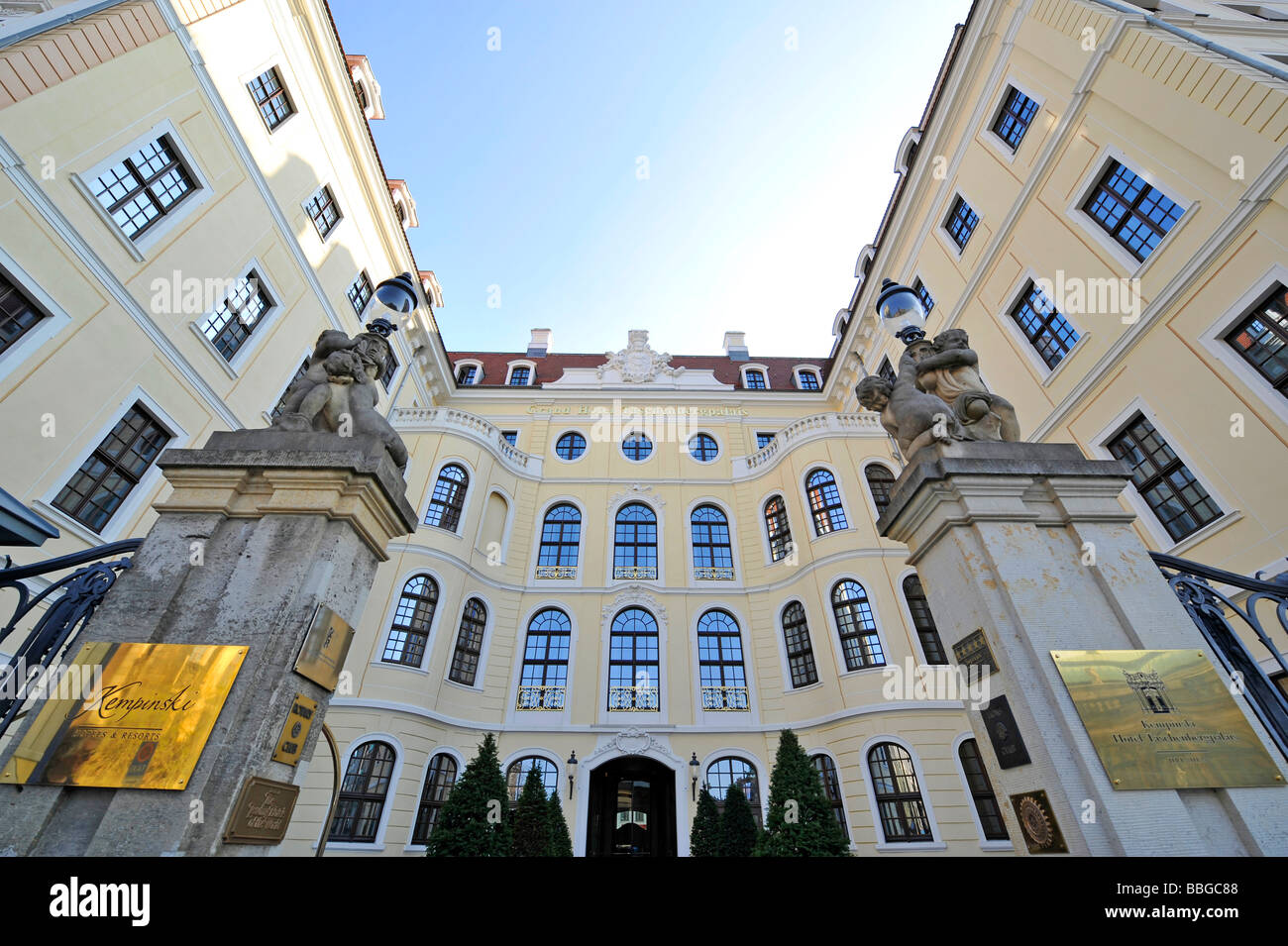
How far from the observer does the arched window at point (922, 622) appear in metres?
A: 14.6

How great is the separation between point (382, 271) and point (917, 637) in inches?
811

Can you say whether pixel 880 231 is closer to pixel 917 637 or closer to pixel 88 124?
pixel 917 637

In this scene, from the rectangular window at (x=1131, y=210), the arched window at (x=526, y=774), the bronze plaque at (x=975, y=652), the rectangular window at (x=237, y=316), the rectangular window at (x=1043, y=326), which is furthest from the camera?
the arched window at (x=526, y=774)

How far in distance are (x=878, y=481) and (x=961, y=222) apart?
8.21 metres

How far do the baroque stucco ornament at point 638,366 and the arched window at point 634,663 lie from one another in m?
11.2

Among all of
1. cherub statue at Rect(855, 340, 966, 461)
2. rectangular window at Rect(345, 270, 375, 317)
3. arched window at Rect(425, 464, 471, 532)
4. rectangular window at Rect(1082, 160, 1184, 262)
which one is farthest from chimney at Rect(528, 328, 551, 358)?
cherub statue at Rect(855, 340, 966, 461)

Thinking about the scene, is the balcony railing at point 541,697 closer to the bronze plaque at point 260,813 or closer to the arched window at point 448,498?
the arched window at point 448,498

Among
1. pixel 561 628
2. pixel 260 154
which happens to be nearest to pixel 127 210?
pixel 260 154

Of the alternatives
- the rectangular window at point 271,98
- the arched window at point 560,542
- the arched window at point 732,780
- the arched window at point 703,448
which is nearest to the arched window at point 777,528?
the arched window at point 703,448

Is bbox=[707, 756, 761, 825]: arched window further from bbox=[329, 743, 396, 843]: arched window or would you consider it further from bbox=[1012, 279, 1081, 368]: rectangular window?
bbox=[1012, 279, 1081, 368]: rectangular window

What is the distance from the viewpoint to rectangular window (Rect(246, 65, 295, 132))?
45.4 feet

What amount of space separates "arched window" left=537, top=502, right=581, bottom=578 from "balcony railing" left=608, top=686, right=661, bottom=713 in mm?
4154

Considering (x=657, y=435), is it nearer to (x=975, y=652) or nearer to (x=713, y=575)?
(x=713, y=575)

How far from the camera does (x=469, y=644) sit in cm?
1633
